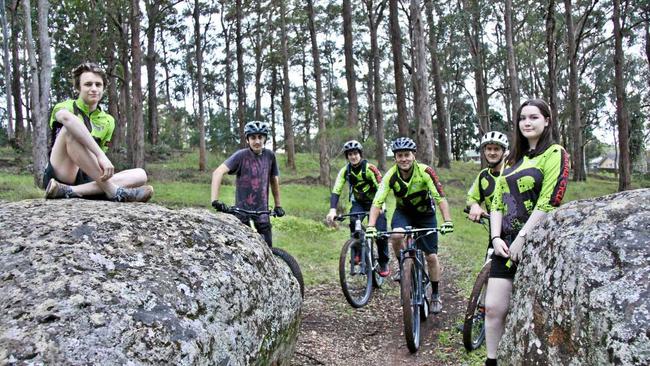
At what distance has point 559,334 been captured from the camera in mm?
2533

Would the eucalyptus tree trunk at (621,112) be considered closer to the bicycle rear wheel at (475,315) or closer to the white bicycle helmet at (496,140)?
the white bicycle helmet at (496,140)

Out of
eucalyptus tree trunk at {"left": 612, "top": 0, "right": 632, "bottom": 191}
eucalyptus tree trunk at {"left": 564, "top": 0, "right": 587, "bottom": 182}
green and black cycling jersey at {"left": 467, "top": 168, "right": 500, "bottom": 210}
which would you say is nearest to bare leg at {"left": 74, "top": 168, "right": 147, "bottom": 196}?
green and black cycling jersey at {"left": 467, "top": 168, "right": 500, "bottom": 210}

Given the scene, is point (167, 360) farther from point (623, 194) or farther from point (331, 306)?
point (331, 306)

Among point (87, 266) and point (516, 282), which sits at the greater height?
point (87, 266)

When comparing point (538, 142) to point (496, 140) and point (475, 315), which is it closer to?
point (496, 140)

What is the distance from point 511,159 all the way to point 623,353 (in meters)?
1.73

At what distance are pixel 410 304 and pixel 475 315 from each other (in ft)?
2.26

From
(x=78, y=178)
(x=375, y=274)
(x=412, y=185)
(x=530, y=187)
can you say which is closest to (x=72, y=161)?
(x=78, y=178)

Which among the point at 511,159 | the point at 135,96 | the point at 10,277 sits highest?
the point at 135,96

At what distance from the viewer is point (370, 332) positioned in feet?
18.8

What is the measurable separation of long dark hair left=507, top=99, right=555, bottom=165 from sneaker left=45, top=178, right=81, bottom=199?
3.27m

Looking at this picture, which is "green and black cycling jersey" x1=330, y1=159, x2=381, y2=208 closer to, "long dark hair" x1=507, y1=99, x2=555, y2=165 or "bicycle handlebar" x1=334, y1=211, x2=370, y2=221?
"bicycle handlebar" x1=334, y1=211, x2=370, y2=221

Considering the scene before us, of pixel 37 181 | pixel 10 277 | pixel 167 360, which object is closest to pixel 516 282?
pixel 167 360

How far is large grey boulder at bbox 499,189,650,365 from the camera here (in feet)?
7.30
